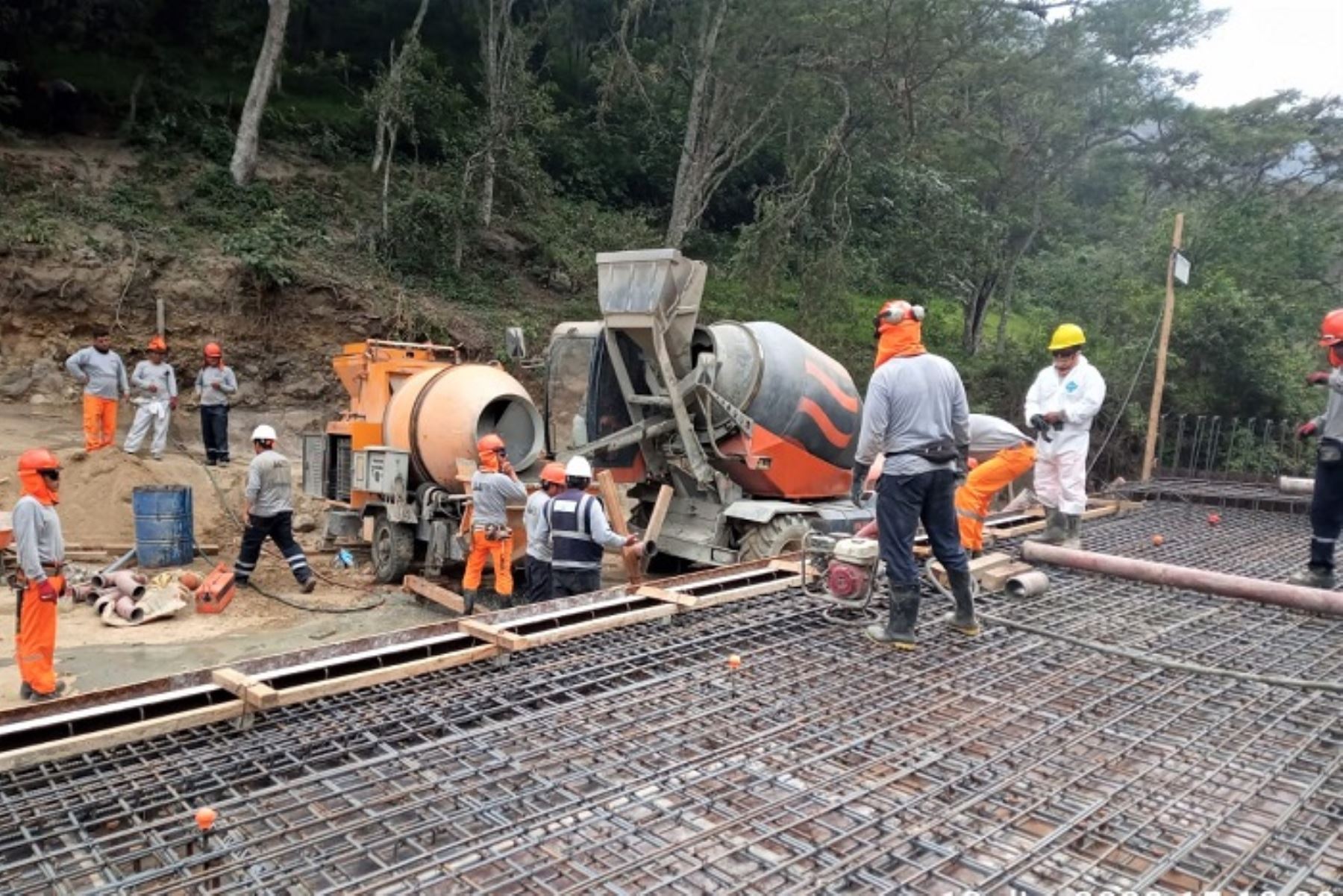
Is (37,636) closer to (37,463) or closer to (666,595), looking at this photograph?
(37,463)

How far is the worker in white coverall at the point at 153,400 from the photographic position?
10398 millimetres

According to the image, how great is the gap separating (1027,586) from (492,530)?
3823mm

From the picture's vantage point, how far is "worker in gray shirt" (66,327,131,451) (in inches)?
394

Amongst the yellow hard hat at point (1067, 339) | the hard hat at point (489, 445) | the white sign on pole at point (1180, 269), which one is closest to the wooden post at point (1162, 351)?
the white sign on pole at point (1180, 269)

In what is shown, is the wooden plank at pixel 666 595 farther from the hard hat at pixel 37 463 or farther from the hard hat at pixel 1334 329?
the hard hat at pixel 1334 329

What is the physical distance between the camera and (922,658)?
12.6 ft

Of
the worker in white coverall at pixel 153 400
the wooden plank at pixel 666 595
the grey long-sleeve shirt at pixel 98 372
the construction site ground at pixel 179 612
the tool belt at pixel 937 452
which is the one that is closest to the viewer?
the tool belt at pixel 937 452

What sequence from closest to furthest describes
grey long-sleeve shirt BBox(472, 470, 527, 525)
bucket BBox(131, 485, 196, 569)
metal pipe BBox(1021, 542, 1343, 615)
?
metal pipe BBox(1021, 542, 1343, 615), grey long-sleeve shirt BBox(472, 470, 527, 525), bucket BBox(131, 485, 196, 569)

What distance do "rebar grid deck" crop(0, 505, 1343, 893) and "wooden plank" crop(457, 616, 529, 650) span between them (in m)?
0.09

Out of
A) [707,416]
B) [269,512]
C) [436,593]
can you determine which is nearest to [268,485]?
[269,512]

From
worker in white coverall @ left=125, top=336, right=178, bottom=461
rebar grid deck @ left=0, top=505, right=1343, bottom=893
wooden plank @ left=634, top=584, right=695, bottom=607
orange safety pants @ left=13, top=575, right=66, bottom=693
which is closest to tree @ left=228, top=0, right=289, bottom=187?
worker in white coverall @ left=125, top=336, right=178, bottom=461

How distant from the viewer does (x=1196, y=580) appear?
15.8 ft

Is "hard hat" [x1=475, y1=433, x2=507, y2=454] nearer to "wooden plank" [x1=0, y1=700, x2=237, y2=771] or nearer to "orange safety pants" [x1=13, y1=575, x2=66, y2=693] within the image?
"orange safety pants" [x1=13, y1=575, x2=66, y2=693]

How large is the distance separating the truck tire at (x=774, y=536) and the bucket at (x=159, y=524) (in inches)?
207
